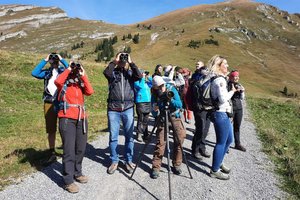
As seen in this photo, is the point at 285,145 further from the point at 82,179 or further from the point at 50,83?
the point at 50,83

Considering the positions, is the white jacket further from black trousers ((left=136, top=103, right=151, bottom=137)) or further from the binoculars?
black trousers ((left=136, top=103, right=151, bottom=137))

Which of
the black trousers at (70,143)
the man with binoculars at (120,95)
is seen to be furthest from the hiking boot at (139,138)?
the black trousers at (70,143)

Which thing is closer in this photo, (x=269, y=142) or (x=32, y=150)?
(x=32, y=150)

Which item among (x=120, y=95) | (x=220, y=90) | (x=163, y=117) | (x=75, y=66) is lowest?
(x=163, y=117)

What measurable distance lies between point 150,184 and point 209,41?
10157 cm

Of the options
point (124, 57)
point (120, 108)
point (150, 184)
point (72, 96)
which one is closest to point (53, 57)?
point (72, 96)

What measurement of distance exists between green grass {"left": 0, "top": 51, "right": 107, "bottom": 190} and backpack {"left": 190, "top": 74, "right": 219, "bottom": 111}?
14.0ft

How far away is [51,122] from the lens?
852 centimetres

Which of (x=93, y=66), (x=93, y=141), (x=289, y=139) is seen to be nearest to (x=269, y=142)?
(x=289, y=139)

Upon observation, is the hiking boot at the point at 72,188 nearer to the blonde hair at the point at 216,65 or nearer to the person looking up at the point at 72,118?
the person looking up at the point at 72,118

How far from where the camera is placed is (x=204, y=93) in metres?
7.73

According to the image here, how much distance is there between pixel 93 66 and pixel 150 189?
1048 inches

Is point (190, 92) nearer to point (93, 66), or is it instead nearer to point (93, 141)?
point (93, 141)

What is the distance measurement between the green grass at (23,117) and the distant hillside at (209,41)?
33.9 m
